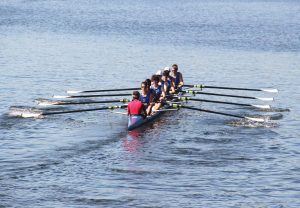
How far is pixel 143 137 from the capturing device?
2625 cm

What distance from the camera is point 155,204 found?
1936cm

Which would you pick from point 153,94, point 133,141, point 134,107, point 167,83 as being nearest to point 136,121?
point 134,107

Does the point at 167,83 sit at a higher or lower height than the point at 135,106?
higher

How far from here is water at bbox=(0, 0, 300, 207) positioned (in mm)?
20219

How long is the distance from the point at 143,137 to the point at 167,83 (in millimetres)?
7066

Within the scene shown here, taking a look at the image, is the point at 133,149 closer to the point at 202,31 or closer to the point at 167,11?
the point at 202,31

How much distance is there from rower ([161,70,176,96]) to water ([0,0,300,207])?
4.18 ft

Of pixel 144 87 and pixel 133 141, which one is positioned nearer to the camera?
pixel 133 141

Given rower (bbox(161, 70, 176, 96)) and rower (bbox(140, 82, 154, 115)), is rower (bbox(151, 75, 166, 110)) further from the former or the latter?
rower (bbox(140, 82, 154, 115))

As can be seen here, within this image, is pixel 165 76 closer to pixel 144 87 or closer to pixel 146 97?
pixel 146 97

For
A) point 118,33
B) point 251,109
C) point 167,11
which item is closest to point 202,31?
point 118,33

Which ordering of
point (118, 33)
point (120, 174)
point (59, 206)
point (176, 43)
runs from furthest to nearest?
point (118, 33), point (176, 43), point (120, 174), point (59, 206)

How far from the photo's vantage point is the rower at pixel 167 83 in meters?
32.1

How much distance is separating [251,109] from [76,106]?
7.91 meters
